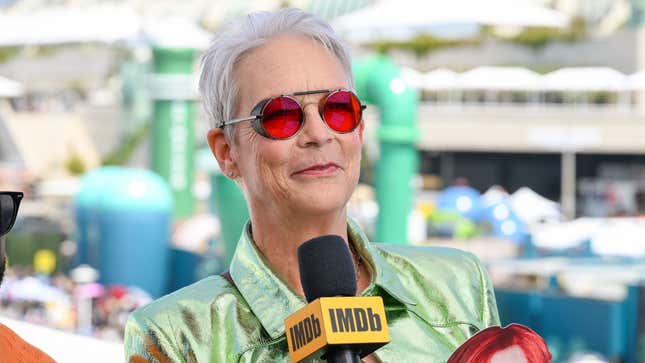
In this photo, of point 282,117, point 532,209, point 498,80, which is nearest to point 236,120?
point 282,117

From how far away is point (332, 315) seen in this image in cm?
116

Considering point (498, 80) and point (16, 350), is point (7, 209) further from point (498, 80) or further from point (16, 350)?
A: point (498, 80)

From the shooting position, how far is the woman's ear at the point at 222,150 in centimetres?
162

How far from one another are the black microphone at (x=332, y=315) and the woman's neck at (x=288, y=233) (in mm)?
240

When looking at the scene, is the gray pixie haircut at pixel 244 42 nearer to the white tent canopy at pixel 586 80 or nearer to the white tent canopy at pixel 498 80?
the white tent canopy at pixel 586 80

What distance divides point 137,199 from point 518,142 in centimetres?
2038

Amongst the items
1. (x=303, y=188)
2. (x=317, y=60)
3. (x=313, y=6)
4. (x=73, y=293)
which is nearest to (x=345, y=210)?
(x=303, y=188)

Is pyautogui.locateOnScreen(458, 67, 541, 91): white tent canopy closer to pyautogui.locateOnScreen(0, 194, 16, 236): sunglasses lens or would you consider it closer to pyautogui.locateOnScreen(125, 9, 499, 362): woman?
pyautogui.locateOnScreen(125, 9, 499, 362): woman

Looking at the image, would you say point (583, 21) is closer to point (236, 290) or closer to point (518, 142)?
point (518, 142)

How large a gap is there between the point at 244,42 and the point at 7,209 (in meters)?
0.49

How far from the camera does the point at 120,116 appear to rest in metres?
31.8

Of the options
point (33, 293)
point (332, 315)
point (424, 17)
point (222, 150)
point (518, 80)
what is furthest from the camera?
point (518, 80)

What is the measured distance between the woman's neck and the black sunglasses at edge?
45cm

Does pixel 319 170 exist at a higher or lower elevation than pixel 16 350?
higher
